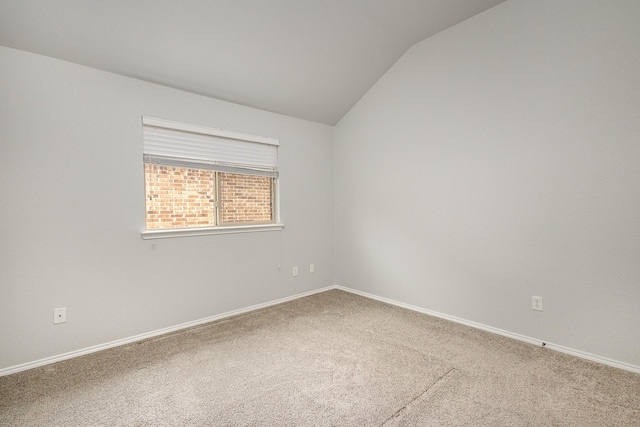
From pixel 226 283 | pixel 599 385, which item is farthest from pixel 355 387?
pixel 226 283

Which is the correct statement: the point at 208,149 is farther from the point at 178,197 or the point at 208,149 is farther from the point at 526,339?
the point at 526,339

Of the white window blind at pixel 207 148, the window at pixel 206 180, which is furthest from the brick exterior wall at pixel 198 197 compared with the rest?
the white window blind at pixel 207 148

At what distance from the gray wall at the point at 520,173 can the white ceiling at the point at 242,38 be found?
41 centimetres

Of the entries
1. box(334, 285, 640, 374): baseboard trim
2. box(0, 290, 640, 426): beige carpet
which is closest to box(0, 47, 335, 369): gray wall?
box(0, 290, 640, 426): beige carpet

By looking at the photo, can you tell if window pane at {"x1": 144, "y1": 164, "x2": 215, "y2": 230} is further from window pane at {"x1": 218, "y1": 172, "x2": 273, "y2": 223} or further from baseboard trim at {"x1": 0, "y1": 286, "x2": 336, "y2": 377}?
baseboard trim at {"x1": 0, "y1": 286, "x2": 336, "y2": 377}

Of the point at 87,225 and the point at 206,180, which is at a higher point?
the point at 206,180

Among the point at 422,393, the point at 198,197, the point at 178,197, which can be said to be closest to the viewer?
the point at 422,393

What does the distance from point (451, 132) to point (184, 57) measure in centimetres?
251

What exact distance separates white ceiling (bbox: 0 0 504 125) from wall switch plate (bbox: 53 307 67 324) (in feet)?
6.17

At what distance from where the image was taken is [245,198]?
11.7 feet

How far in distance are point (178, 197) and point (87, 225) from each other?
79cm

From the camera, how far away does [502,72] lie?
8.90 ft

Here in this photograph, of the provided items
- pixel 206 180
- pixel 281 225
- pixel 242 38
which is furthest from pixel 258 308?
pixel 242 38

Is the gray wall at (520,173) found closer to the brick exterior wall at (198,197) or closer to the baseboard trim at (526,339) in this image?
the baseboard trim at (526,339)
